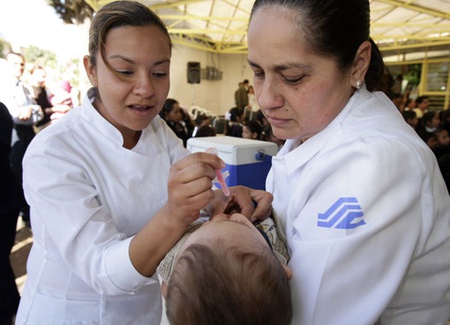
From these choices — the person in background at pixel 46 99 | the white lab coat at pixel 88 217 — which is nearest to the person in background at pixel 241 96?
the person in background at pixel 46 99

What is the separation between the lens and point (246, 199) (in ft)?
3.84

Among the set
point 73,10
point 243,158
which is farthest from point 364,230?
point 73,10

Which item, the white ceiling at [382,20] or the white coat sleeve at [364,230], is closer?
the white coat sleeve at [364,230]

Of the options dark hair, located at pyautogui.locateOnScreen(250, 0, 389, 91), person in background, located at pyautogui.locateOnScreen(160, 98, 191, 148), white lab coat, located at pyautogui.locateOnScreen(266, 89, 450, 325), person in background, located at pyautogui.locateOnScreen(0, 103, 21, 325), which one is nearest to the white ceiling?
person in background, located at pyautogui.locateOnScreen(160, 98, 191, 148)

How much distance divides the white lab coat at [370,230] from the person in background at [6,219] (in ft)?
7.84

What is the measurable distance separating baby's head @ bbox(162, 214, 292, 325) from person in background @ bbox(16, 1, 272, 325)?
0.15 metres

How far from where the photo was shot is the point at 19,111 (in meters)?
4.38

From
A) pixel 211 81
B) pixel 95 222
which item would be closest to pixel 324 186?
pixel 95 222

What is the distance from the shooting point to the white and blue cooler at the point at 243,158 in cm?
267

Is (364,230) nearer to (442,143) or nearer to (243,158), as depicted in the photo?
(243,158)

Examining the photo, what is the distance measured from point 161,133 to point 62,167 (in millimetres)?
516

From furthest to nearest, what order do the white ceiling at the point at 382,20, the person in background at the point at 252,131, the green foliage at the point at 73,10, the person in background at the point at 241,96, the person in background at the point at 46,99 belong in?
the person in background at the point at 241,96
the white ceiling at the point at 382,20
the green foliage at the point at 73,10
the person in background at the point at 46,99
the person in background at the point at 252,131

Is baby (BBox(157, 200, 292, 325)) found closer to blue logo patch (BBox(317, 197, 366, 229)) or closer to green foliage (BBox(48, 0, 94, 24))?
blue logo patch (BBox(317, 197, 366, 229))

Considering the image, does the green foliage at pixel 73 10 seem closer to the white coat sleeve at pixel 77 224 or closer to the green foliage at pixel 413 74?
the white coat sleeve at pixel 77 224
